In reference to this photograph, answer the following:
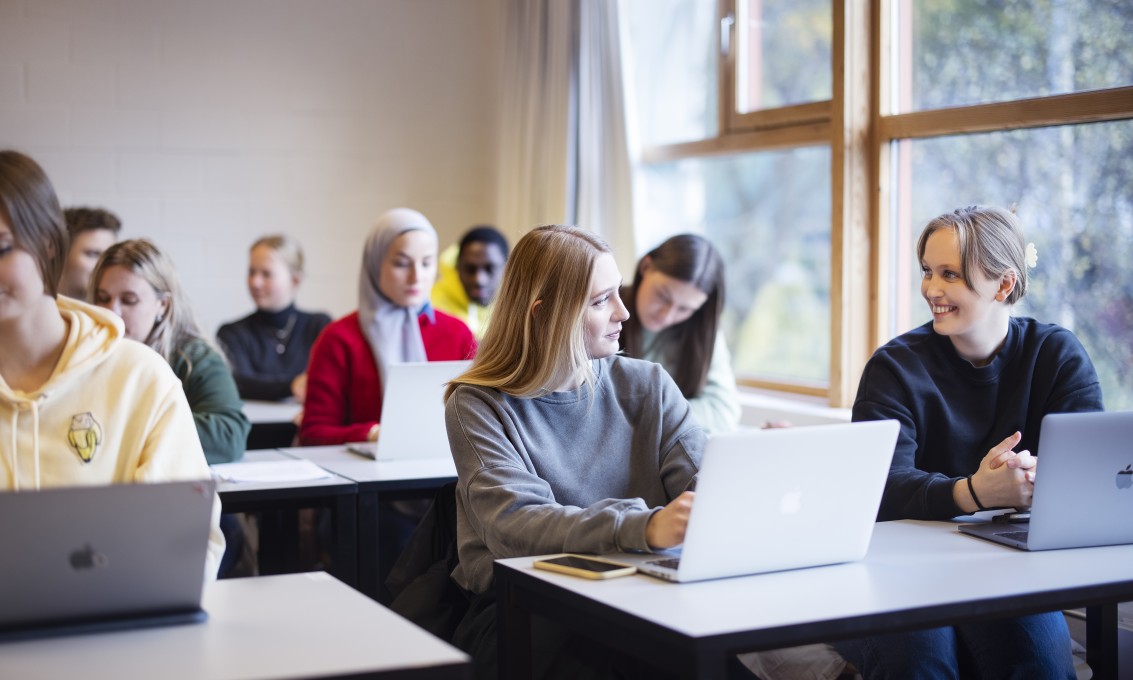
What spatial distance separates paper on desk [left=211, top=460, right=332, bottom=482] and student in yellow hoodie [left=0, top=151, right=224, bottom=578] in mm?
882

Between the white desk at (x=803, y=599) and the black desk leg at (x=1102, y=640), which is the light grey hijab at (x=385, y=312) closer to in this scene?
the white desk at (x=803, y=599)

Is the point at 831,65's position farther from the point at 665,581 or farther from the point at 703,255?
the point at 665,581

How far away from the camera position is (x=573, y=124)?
16.4 ft

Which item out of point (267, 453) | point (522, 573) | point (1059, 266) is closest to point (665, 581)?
point (522, 573)

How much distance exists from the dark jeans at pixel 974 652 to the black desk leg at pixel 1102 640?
0.10m

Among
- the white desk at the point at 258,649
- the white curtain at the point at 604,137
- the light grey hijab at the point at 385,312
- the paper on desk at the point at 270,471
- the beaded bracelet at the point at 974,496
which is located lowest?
the paper on desk at the point at 270,471

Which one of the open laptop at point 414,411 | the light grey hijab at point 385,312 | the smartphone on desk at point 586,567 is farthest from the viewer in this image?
the light grey hijab at point 385,312

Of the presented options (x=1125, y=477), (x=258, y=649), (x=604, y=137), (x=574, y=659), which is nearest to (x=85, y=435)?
(x=258, y=649)

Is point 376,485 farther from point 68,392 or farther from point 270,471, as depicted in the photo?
point 68,392

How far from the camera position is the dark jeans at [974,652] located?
2.06 m

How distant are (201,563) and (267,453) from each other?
177 cm

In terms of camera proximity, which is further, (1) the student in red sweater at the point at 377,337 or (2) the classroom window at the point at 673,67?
(2) the classroom window at the point at 673,67

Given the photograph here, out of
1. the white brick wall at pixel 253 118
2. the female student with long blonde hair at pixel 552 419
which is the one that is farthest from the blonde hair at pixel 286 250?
the female student with long blonde hair at pixel 552 419

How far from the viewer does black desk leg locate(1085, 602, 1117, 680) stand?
7.46ft
